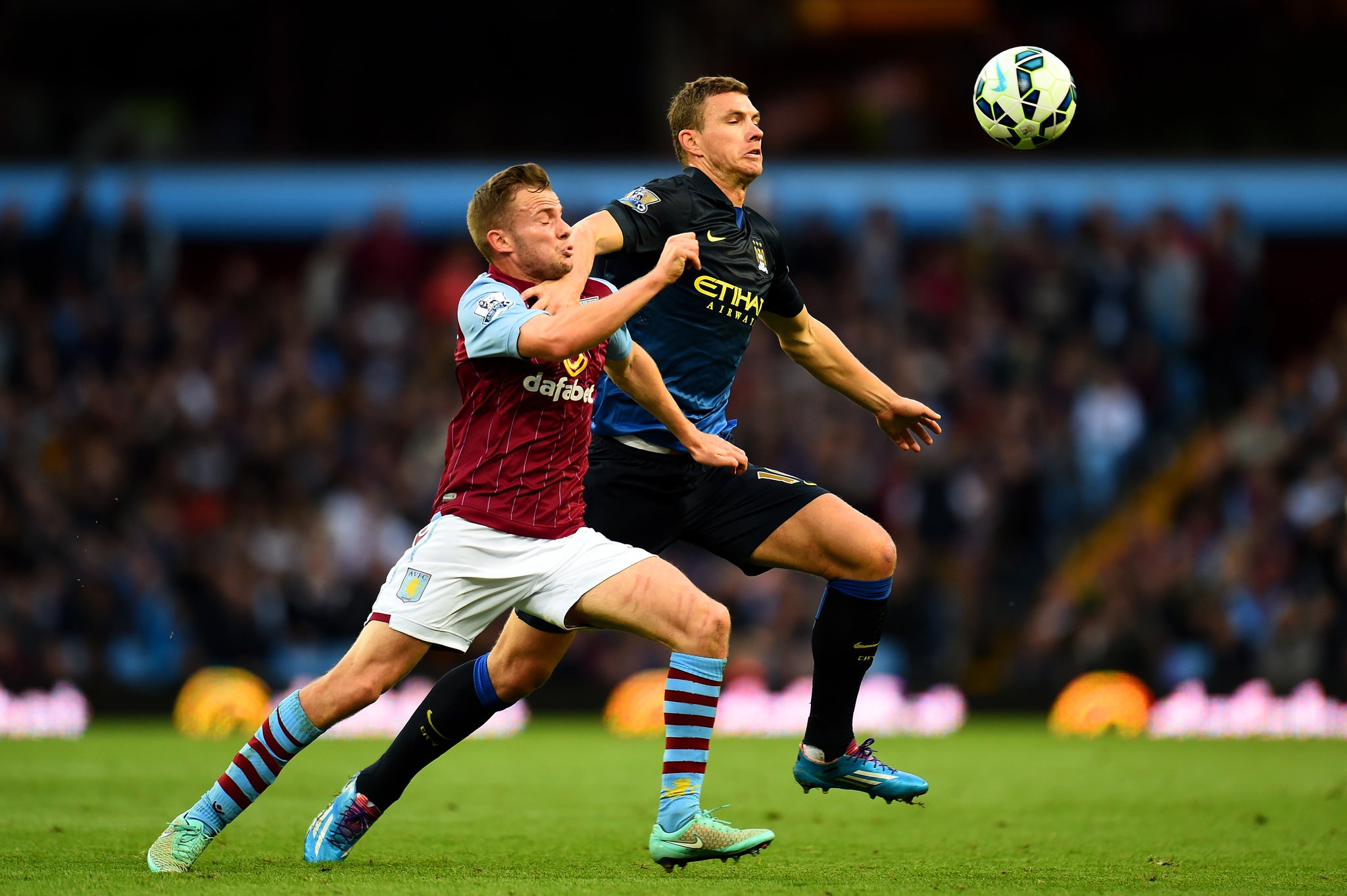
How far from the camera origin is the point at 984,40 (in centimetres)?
2000

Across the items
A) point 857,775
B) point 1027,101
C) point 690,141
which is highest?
point 1027,101

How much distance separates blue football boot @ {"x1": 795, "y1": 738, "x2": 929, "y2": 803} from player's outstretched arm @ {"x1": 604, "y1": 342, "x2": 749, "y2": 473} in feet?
4.36

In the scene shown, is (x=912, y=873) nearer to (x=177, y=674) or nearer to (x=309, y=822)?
(x=309, y=822)

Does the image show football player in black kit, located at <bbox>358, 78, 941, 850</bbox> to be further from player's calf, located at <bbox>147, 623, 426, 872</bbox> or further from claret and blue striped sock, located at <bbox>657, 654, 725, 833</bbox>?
player's calf, located at <bbox>147, 623, 426, 872</bbox>

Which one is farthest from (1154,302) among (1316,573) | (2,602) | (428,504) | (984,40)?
(2,602)

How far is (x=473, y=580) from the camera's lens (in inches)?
229

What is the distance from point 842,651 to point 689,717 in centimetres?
103

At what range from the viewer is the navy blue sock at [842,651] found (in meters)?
6.73

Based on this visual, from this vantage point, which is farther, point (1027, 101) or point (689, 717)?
point (1027, 101)

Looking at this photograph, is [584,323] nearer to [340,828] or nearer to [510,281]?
[510,281]

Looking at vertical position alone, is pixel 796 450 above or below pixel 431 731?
above

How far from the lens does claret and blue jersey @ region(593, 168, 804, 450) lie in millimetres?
6613

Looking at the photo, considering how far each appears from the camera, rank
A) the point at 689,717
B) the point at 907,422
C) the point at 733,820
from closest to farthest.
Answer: the point at 689,717, the point at 907,422, the point at 733,820

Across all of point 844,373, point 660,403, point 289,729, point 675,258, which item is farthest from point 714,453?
point 289,729
